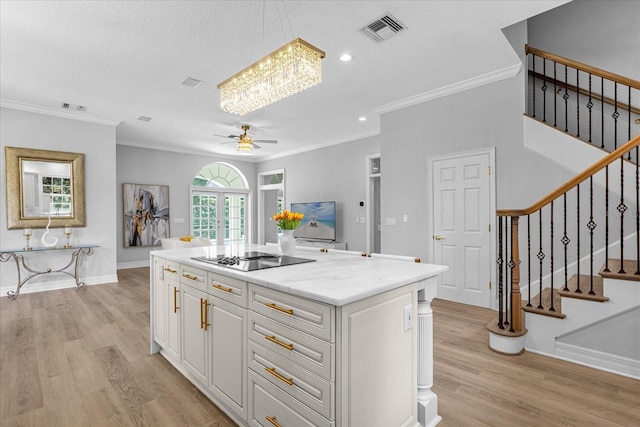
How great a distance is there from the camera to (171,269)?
2.46 metres

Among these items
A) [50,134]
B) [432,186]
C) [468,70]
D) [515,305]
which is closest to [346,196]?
[432,186]

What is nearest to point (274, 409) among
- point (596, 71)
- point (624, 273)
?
point (624, 273)

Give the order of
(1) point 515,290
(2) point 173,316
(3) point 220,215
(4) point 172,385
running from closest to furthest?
(4) point 172,385 < (2) point 173,316 < (1) point 515,290 < (3) point 220,215

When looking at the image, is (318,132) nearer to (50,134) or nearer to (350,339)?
(50,134)

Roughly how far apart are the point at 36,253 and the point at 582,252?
7.32m

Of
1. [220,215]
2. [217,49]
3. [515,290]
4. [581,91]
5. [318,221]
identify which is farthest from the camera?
[220,215]

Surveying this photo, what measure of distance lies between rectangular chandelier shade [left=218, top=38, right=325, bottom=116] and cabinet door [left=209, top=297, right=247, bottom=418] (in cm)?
158

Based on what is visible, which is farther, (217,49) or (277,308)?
(217,49)

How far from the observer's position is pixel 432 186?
436 cm

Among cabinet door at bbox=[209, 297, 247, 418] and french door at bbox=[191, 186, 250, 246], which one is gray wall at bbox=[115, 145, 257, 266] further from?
cabinet door at bbox=[209, 297, 247, 418]

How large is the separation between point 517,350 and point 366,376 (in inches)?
77.7

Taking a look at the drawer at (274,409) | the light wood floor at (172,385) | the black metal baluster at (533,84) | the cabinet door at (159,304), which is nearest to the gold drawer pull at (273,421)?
the drawer at (274,409)

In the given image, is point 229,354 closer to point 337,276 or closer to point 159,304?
point 337,276

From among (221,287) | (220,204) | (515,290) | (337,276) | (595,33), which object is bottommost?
(515,290)
